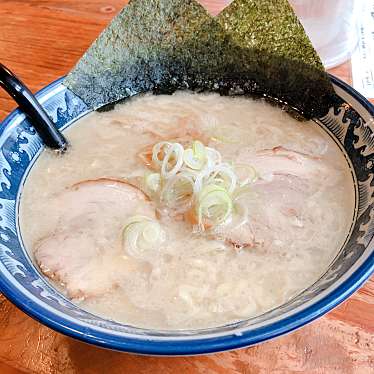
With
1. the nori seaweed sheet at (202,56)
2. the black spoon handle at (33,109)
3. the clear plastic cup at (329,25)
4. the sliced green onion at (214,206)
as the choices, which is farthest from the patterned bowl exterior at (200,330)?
the clear plastic cup at (329,25)

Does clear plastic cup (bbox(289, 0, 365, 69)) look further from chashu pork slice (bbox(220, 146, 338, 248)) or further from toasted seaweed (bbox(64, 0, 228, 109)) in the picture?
chashu pork slice (bbox(220, 146, 338, 248))

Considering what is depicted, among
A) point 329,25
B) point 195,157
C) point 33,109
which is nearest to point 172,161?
point 195,157

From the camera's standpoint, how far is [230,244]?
43.3 inches

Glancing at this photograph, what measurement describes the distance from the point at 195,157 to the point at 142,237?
0.24 meters

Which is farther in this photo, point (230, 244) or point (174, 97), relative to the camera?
point (174, 97)

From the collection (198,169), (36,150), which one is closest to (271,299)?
(198,169)

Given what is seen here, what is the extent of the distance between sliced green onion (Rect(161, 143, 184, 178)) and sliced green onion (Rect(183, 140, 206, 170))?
1cm

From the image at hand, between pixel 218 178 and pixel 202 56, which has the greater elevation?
pixel 202 56

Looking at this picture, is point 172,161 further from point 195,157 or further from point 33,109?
point 33,109

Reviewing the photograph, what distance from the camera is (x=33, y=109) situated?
51.5 inches

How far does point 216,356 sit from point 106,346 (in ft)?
0.89

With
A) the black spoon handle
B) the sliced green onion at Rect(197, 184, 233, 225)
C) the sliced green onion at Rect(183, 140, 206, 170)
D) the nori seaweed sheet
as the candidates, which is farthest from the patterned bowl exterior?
the sliced green onion at Rect(183, 140, 206, 170)

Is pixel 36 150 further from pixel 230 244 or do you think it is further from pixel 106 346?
pixel 106 346

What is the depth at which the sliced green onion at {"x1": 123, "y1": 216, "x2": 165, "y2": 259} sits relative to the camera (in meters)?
1.10
